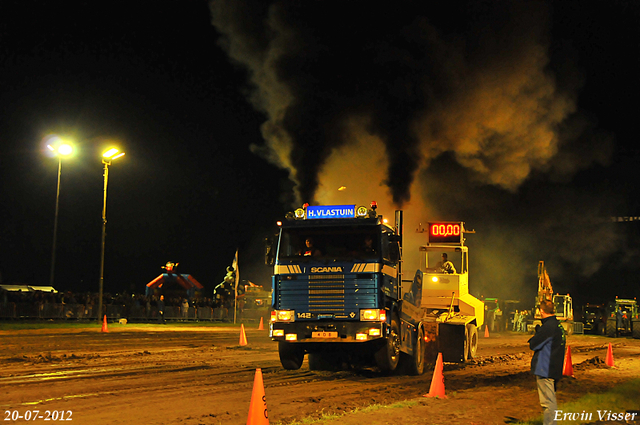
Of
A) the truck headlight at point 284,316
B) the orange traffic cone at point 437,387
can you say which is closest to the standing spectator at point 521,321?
the truck headlight at point 284,316

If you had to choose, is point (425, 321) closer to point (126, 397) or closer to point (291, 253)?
point (291, 253)

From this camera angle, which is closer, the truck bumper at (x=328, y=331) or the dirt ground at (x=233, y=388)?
the dirt ground at (x=233, y=388)

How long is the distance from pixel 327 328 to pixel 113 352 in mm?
8532

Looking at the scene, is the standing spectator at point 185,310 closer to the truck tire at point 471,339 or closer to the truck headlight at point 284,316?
the truck tire at point 471,339

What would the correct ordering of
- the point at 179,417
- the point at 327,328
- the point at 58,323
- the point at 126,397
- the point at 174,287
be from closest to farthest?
the point at 179,417, the point at 126,397, the point at 327,328, the point at 58,323, the point at 174,287

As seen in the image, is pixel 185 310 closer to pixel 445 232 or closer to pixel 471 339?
pixel 445 232

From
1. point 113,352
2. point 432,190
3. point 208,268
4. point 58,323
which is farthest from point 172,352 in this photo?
point 208,268

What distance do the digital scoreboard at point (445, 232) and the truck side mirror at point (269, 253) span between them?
806 cm

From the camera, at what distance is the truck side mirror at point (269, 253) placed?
1407 centimetres

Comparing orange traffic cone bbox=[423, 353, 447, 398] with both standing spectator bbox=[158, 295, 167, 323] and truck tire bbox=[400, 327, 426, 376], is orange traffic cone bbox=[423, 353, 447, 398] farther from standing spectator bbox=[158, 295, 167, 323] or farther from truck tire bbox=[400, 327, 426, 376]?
standing spectator bbox=[158, 295, 167, 323]

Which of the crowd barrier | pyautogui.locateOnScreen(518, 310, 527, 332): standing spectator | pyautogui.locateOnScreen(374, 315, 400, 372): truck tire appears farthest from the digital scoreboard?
pyautogui.locateOnScreen(518, 310, 527, 332): standing spectator

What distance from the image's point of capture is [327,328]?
13211 mm
